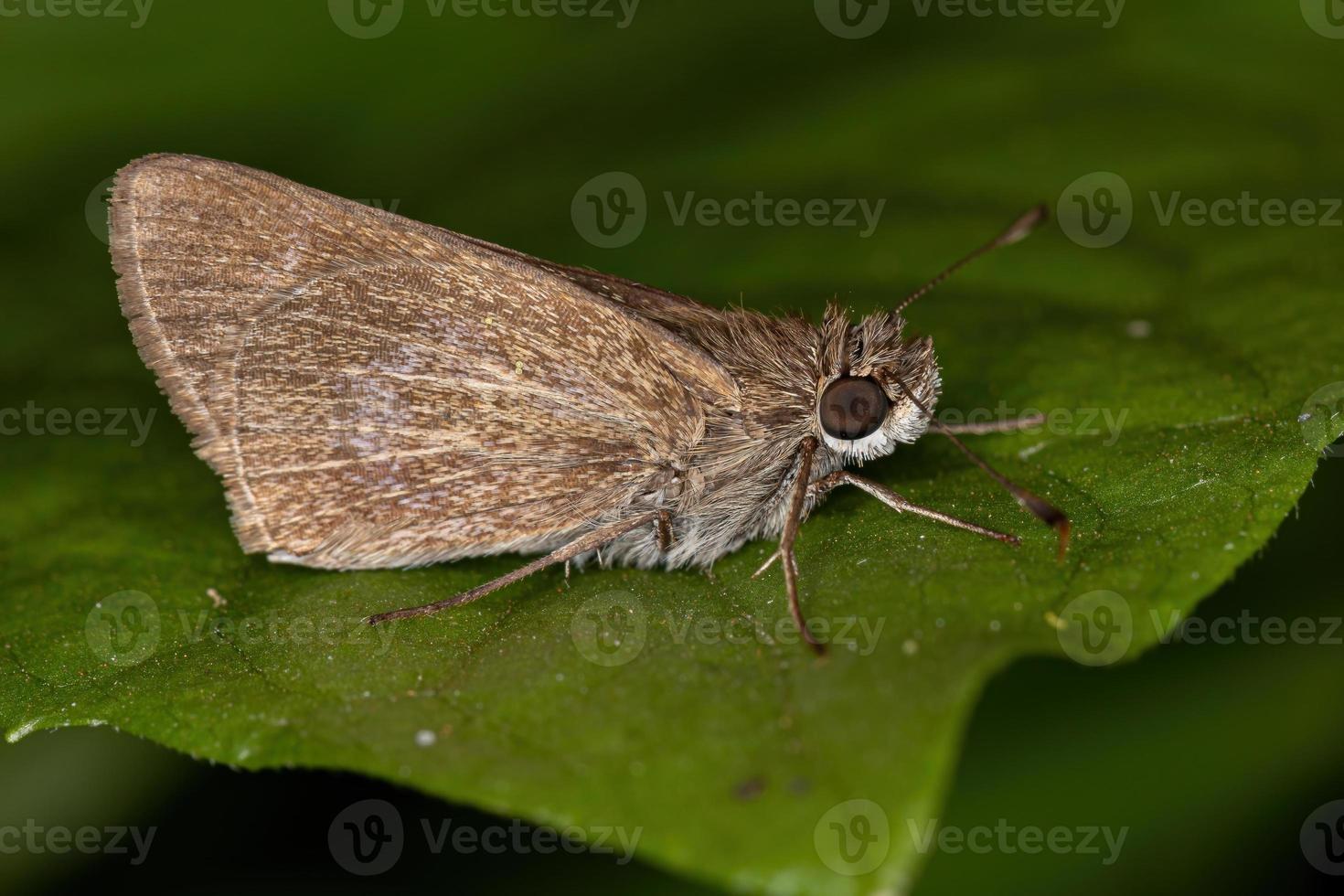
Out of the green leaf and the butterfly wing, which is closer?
the green leaf

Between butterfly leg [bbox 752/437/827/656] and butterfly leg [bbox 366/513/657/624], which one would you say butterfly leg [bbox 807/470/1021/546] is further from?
butterfly leg [bbox 366/513/657/624]

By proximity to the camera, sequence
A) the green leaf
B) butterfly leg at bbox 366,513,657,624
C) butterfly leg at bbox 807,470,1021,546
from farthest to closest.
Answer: butterfly leg at bbox 366,513,657,624
butterfly leg at bbox 807,470,1021,546
the green leaf

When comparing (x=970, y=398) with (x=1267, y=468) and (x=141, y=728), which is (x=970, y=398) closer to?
(x=1267, y=468)

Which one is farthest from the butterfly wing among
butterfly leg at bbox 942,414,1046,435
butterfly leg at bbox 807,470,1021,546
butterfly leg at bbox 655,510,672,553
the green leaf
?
butterfly leg at bbox 942,414,1046,435

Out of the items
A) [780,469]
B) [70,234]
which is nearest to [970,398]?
[780,469]

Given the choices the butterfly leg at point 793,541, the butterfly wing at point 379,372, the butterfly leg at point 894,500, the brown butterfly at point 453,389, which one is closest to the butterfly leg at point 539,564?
the brown butterfly at point 453,389

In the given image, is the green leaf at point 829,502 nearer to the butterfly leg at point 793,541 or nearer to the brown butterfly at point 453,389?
the butterfly leg at point 793,541

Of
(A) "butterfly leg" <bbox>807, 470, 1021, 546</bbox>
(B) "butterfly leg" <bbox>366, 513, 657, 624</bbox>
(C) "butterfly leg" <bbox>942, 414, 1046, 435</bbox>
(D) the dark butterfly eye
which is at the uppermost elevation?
(C) "butterfly leg" <bbox>942, 414, 1046, 435</bbox>
